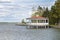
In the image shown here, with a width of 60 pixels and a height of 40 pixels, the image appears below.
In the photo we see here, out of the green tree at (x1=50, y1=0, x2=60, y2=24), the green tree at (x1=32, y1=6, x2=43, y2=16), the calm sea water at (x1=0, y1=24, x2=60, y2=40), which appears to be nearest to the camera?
the calm sea water at (x1=0, y1=24, x2=60, y2=40)

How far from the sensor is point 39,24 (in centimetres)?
7162

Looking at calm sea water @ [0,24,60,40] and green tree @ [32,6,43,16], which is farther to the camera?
green tree @ [32,6,43,16]

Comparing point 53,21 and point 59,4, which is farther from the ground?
point 59,4

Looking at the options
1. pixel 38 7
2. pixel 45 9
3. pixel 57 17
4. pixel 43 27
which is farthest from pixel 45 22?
pixel 38 7

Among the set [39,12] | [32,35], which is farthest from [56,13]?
[32,35]

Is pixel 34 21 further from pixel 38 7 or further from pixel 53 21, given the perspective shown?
pixel 38 7

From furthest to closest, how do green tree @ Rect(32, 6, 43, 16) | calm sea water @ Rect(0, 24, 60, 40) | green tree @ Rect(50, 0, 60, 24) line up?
green tree @ Rect(32, 6, 43, 16), green tree @ Rect(50, 0, 60, 24), calm sea water @ Rect(0, 24, 60, 40)

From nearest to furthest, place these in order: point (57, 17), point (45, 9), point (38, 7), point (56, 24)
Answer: point (57, 17) → point (56, 24) → point (45, 9) → point (38, 7)

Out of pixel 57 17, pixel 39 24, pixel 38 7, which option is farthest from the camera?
pixel 38 7

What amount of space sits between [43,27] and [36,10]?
37.7 metres

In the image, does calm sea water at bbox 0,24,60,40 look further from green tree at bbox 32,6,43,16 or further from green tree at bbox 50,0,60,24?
green tree at bbox 32,6,43,16

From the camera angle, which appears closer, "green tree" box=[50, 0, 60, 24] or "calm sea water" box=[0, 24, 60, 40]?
"calm sea water" box=[0, 24, 60, 40]

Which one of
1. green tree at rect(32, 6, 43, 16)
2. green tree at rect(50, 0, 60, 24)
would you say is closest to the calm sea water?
green tree at rect(50, 0, 60, 24)

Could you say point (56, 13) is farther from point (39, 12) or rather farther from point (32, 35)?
point (32, 35)
